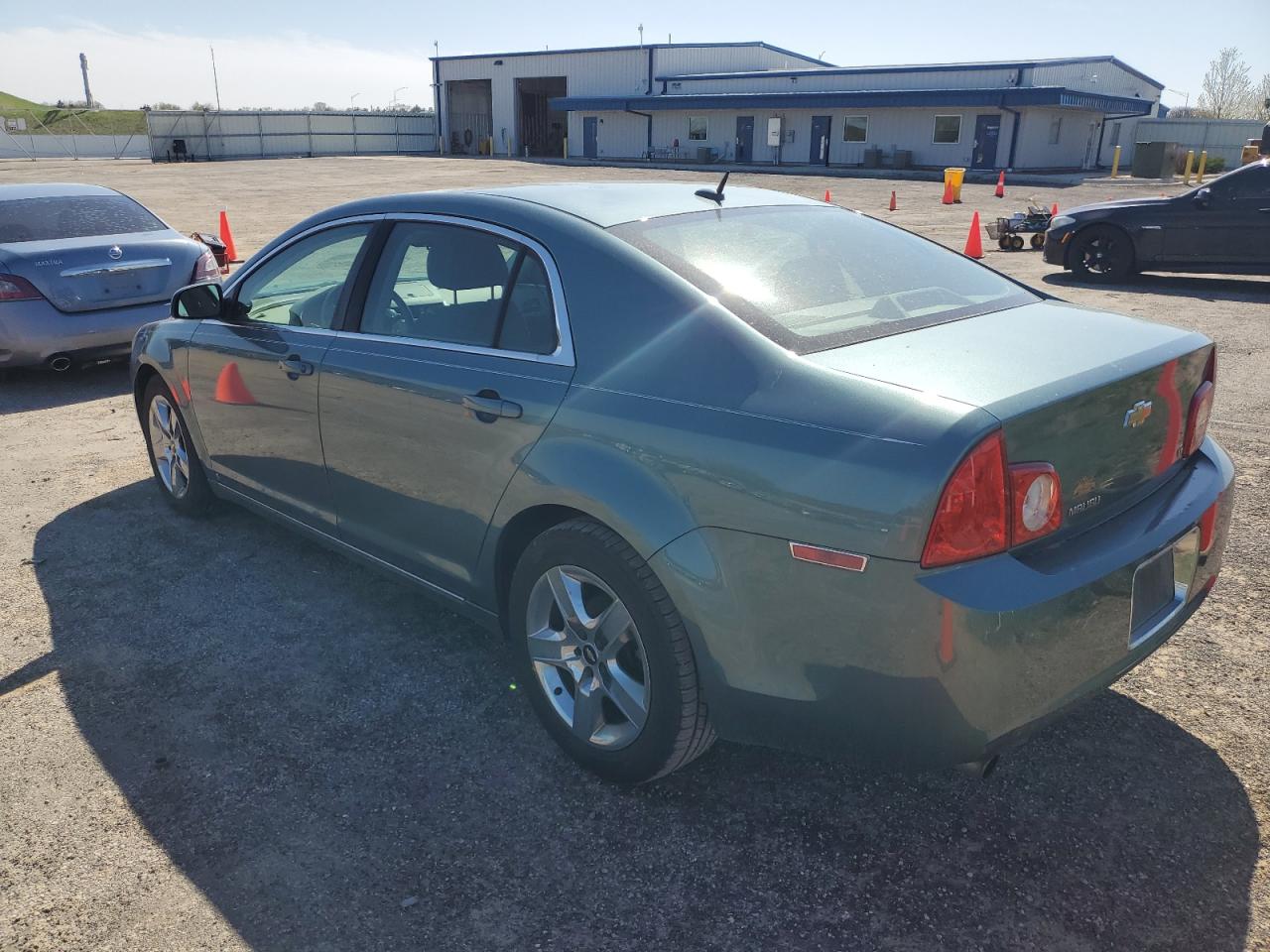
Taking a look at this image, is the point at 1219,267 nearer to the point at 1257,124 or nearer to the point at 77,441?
the point at 77,441

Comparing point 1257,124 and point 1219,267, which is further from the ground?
point 1257,124

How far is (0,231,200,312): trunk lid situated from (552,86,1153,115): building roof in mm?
35670

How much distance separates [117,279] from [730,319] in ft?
22.0

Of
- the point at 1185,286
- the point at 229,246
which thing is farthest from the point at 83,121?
the point at 1185,286

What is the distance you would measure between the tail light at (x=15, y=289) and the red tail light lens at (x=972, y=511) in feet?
A: 24.4

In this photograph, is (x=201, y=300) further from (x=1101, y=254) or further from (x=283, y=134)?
(x=283, y=134)

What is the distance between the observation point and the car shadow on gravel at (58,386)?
7461mm

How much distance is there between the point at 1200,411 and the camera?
293cm

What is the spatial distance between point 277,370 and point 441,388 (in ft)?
3.67

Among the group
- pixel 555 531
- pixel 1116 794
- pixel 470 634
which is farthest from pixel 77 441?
pixel 1116 794

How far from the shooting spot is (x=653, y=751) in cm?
273

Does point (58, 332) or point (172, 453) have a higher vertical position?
point (58, 332)

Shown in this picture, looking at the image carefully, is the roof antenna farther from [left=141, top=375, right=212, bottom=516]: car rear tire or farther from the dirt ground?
[left=141, top=375, right=212, bottom=516]: car rear tire

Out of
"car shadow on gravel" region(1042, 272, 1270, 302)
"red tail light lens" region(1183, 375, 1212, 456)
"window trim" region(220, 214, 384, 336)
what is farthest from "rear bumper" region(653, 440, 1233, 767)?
"car shadow on gravel" region(1042, 272, 1270, 302)
